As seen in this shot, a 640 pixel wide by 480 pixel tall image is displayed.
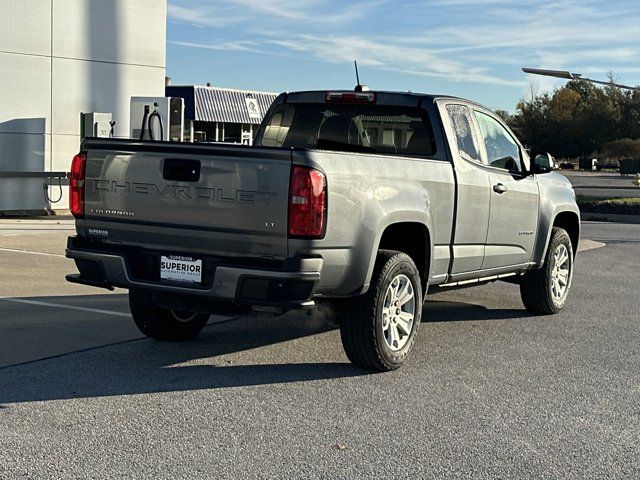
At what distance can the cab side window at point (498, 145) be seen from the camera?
842cm

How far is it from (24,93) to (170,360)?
14.2 metres

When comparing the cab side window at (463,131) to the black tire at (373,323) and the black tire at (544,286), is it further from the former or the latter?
the black tire at (544,286)

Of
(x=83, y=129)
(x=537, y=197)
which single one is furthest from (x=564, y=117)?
(x=537, y=197)

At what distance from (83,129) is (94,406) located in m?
15.7

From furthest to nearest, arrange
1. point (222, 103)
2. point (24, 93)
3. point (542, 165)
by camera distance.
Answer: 1. point (222, 103)
2. point (24, 93)
3. point (542, 165)

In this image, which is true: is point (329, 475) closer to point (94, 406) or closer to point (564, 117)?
point (94, 406)

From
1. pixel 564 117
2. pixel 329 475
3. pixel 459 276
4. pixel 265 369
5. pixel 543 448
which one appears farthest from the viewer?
pixel 564 117

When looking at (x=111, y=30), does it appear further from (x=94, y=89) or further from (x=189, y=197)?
(x=189, y=197)

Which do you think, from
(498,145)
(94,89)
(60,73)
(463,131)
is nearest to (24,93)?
(60,73)

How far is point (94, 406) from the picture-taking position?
5.71 m

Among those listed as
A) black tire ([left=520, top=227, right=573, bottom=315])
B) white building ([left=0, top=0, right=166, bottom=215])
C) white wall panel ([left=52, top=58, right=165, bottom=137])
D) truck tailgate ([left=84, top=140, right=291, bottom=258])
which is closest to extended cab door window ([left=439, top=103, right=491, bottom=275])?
black tire ([left=520, top=227, right=573, bottom=315])

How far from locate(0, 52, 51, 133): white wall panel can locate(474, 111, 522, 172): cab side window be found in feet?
44.1

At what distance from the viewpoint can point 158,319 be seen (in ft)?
24.8

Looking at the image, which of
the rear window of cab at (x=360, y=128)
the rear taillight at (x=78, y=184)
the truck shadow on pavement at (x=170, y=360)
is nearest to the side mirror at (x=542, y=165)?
the rear window of cab at (x=360, y=128)
